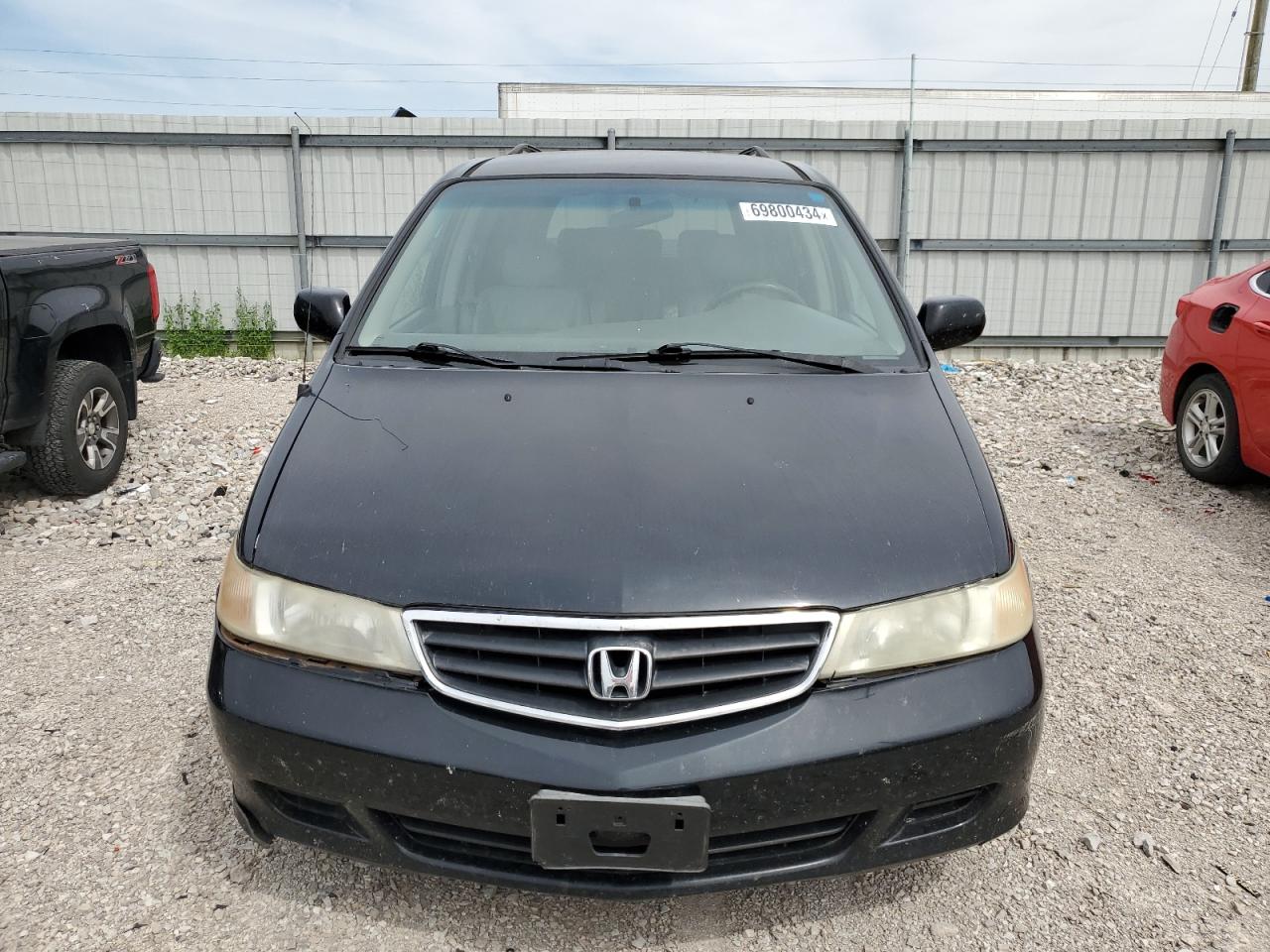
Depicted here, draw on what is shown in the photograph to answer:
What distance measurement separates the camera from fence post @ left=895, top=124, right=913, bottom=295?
10.4 meters

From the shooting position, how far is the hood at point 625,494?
1.94m

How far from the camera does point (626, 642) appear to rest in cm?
185

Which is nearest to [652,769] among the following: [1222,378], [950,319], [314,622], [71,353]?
[314,622]

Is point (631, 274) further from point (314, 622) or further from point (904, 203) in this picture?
point (904, 203)

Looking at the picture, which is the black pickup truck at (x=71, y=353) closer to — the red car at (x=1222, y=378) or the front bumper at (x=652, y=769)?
the front bumper at (x=652, y=769)

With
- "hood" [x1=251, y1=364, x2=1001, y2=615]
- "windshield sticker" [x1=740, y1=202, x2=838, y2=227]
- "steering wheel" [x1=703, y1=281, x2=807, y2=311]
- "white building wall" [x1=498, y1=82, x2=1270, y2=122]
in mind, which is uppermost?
"white building wall" [x1=498, y1=82, x2=1270, y2=122]

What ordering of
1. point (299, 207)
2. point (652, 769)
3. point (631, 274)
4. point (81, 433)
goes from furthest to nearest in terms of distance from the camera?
point (299, 207) < point (81, 433) < point (631, 274) < point (652, 769)

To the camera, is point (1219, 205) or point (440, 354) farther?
point (1219, 205)

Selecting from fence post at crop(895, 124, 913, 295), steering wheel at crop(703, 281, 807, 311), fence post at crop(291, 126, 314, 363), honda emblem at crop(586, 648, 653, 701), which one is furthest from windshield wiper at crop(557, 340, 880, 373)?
fence post at crop(291, 126, 314, 363)

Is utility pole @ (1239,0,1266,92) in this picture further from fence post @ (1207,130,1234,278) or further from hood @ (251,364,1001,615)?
hood @ (251,364,1001,615)

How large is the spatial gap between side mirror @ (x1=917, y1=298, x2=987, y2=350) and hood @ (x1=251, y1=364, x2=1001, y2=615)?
0.64 metres

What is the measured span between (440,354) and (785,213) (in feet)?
4.11

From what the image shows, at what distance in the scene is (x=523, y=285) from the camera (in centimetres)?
304

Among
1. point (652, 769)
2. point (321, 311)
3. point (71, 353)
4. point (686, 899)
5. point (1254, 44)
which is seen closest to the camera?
point (652, 769)
